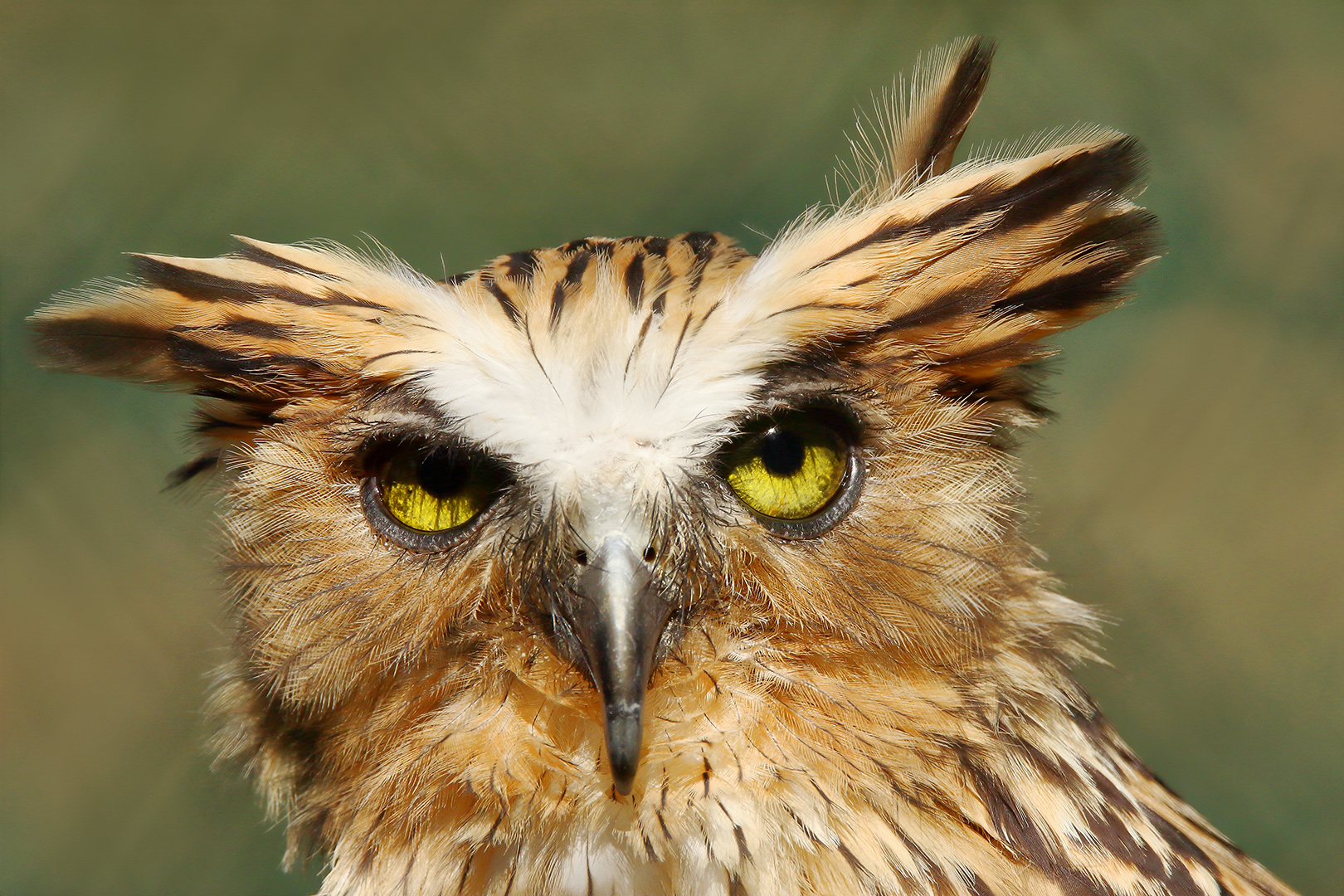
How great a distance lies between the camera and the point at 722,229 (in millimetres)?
1571

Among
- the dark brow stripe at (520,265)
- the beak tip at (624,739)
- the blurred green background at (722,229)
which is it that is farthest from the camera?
the blurred green background at (722,229)

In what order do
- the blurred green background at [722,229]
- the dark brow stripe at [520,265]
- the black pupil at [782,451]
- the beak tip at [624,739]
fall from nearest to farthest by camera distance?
1. the beak tip at [624,739]
2. the black pupil at [782,451]
3. the dark brow stripe at [520,265]
4. the blurred green background at [722,229]

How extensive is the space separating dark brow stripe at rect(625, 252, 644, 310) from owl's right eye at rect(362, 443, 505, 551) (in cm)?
19

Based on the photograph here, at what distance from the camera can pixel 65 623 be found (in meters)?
1.64

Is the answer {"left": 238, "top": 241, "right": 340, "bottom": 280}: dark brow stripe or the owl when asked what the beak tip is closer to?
the owl

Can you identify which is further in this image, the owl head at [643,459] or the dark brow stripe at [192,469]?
the dark brow stripe at [192,469]

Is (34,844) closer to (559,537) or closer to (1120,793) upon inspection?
(559,537)

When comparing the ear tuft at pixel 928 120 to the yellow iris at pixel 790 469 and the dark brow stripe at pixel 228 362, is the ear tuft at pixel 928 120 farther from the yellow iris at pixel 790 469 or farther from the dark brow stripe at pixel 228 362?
the dark brow stripe at pixel 228 362

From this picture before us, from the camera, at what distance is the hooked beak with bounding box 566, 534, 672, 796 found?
2.22 feet

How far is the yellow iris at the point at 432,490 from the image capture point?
0.80 metres

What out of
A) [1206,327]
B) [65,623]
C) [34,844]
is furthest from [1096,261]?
[34,844]

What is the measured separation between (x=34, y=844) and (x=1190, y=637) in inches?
81.2

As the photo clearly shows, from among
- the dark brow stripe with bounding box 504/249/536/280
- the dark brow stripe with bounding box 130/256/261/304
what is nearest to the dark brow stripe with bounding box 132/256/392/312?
the dark brow stripe with bounding box 130/256/261/304

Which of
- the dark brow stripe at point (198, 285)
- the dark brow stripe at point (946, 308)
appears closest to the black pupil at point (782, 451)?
the dark brow stripe at point (946, 308)
